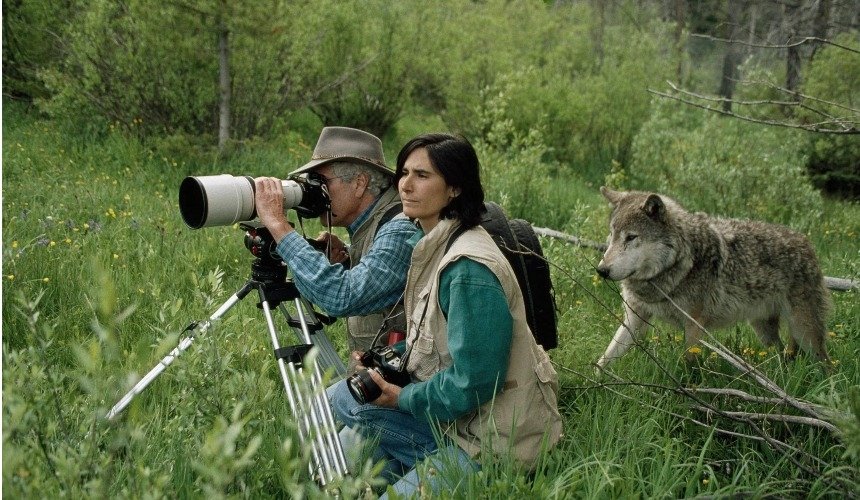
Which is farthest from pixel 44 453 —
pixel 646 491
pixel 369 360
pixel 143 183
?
pixel 143 183

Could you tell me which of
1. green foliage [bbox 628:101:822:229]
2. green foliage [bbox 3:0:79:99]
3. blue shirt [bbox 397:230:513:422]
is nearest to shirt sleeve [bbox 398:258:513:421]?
blue shirt [bbox 397:230:513:422]

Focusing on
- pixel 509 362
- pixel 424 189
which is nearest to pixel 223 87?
pixel 424 189

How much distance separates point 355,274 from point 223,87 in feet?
21.9

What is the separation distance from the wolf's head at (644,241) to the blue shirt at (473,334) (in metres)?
1.89

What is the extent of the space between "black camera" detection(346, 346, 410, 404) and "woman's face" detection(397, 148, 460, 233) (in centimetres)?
52

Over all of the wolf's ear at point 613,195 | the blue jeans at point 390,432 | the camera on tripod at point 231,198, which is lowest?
the blue jeans at point 390,432

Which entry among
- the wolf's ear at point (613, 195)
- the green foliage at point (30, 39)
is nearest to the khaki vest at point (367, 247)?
the wolf's ear at point (613, 195)

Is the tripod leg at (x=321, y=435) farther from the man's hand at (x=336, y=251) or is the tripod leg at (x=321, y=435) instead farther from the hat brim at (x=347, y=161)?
the hat brim at (x=347, y=161)

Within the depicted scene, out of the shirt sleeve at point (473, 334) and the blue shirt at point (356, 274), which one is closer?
the shirt sleeve at point (473, 334)

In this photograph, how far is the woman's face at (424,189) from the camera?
→ 260 centimetres

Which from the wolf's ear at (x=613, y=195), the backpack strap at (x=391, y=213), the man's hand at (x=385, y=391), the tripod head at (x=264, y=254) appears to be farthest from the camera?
the wolf's ear at (x=613, y=195)

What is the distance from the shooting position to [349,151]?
323cm

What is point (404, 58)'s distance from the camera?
13117 mm

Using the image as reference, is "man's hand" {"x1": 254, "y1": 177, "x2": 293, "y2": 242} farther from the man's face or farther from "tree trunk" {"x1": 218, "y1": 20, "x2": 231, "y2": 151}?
"tree trunk" {"x1": 218, "y1": 20, "x2": 231, "y2": 151}
